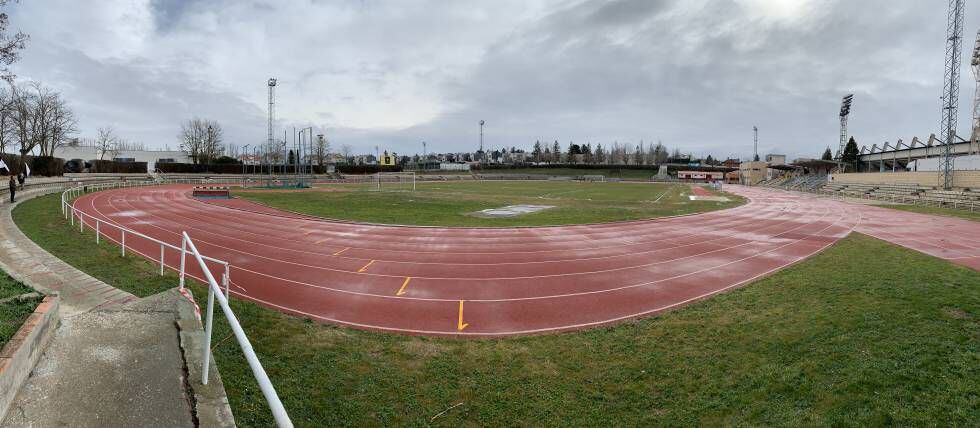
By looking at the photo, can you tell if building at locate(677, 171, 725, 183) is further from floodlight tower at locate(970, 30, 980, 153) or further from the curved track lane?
the curved track lane

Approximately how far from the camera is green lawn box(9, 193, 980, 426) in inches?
232

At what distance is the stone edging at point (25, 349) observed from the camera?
436 centimetres

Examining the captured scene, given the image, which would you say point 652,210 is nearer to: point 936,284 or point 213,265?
point 936,284

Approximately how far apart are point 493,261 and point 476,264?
79cm

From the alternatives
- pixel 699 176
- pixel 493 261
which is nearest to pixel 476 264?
pixel 493 261

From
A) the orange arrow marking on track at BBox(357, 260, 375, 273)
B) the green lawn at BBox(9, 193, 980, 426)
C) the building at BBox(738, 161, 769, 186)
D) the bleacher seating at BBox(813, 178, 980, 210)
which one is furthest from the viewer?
the building at BBox(738, 161, 769, 186)

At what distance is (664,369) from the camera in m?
7.63

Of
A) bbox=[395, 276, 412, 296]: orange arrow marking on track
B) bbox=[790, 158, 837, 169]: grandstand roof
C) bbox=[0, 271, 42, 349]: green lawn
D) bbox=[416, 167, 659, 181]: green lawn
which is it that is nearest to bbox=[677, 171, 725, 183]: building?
bbox=[416, 167, 659, 181]: green lawn

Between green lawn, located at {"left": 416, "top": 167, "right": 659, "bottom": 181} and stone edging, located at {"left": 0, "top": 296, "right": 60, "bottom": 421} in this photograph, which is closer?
stone edging, located at {"left": 0, "top": 296, "right": 60, "bottom": 421}

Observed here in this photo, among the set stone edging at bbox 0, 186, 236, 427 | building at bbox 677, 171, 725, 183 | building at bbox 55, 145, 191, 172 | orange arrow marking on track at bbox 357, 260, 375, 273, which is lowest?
orange arrow marking on track at bbox 357, 260, 375, 273

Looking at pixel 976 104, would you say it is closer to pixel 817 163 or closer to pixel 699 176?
pixel 817 163

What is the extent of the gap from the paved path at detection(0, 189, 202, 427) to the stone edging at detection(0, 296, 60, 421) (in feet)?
0.28

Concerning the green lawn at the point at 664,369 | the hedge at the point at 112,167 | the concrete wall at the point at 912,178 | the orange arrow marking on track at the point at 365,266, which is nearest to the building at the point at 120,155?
the hedge at the point at 112,167

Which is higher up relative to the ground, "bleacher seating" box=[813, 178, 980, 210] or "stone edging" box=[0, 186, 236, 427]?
"bleacher seating" box=[813, 178, 980, 210]
